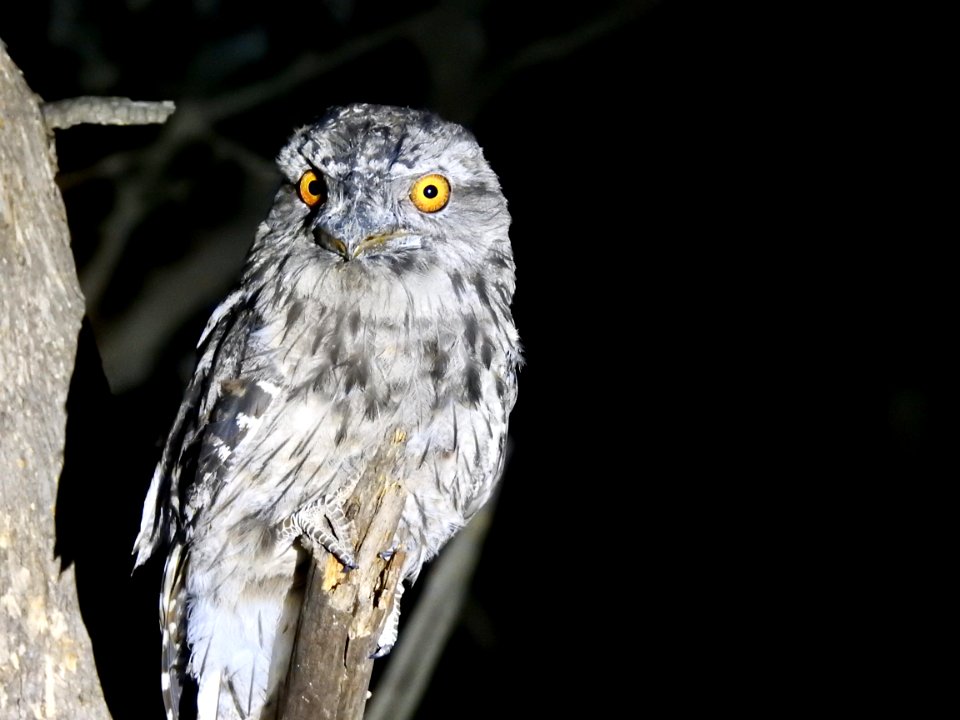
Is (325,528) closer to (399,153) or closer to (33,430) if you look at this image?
(33,430)

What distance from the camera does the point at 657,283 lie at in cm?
317

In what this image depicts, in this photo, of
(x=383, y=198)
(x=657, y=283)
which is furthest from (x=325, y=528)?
(x=657, y=283)

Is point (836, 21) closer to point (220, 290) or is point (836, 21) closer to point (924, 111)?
point (924, 111)

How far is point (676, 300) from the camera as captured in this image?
10.3ft

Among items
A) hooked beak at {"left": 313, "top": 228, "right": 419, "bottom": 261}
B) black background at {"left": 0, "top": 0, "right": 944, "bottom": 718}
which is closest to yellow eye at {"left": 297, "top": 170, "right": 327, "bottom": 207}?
hooked beak at {"left": 313, "top": 228, "right": 419, "bottom": 261}

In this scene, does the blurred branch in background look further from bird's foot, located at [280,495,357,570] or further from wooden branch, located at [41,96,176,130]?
bird's foot, located at [280,495,357,570]

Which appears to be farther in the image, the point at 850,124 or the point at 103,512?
the point at 850,124

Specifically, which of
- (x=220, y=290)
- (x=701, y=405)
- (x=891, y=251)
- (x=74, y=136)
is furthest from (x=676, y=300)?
(x=74, y=136)

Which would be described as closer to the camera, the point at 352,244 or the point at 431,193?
the point at 352,244

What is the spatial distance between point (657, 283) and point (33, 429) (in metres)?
1.90

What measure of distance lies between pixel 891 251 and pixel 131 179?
2.29 metres

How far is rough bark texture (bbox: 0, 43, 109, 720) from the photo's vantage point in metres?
1.68

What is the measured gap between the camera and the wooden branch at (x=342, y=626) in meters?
1.62

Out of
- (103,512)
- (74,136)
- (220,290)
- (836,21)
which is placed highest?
(836,21)
